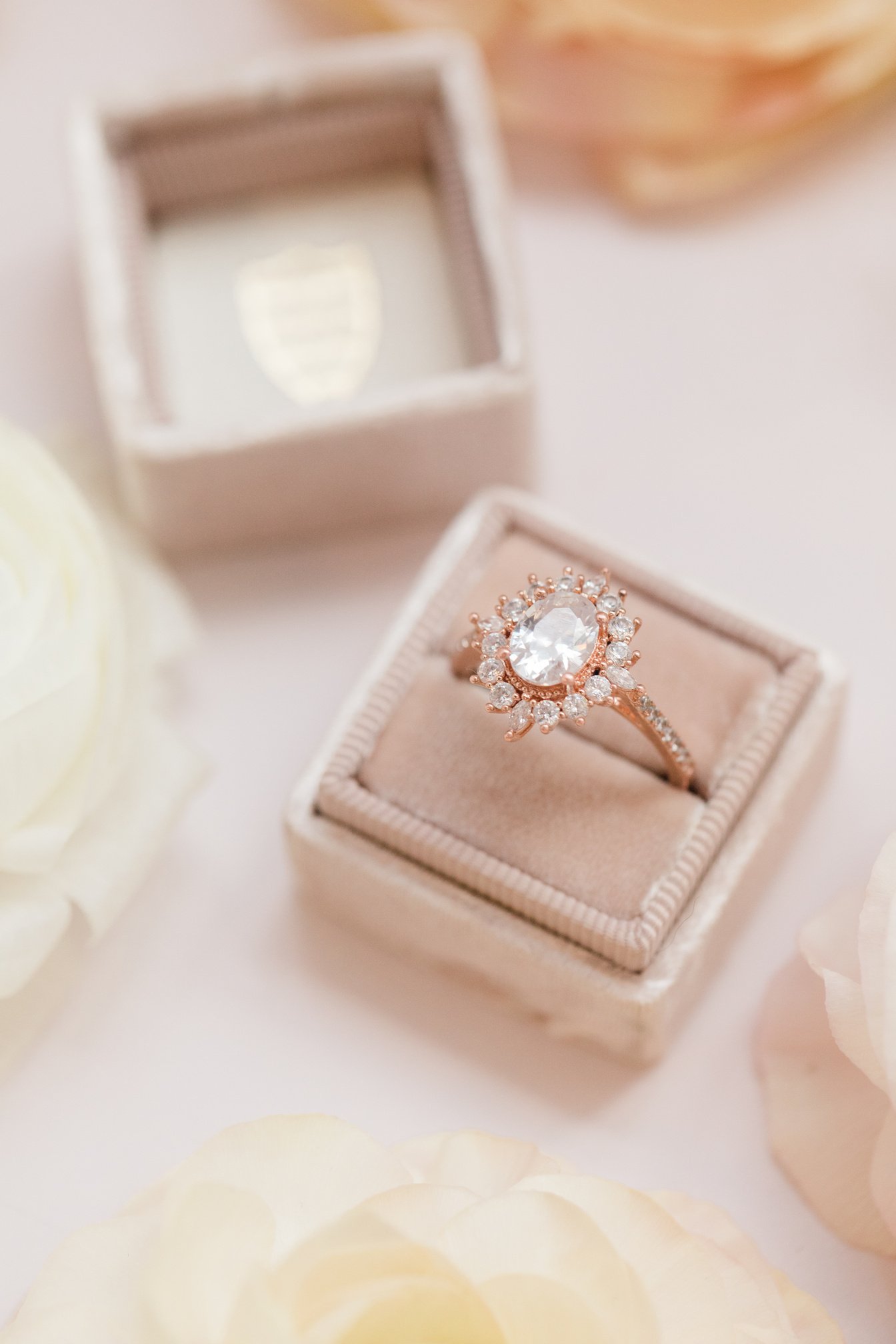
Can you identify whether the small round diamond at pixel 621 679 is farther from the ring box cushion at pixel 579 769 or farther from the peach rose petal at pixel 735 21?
the peach rose petal at pixel 735 21

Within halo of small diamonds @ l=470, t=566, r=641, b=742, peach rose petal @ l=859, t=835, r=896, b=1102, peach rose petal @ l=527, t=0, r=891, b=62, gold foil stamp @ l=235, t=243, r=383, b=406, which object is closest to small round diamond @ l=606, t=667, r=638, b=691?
halo of small diamonds @ l=470, t=566, r=641, b=742

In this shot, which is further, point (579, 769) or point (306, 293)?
point (306, 293)

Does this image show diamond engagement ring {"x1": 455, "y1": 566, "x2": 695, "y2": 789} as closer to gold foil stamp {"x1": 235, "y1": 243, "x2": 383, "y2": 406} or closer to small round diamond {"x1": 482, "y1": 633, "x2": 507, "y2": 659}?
small round diamond {"x1": 482, "y1": 633, "x2": 507, "y2": 659}

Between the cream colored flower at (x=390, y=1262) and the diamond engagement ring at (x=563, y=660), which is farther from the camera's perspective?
the diamond engagement ring at (x=563, y=660)

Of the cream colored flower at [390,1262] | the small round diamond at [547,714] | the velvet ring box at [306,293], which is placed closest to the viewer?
the cream colored flower at [390,1262]

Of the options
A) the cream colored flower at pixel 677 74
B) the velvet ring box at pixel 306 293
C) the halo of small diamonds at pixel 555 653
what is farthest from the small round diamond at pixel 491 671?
the cream colored flower at pixel 677 74

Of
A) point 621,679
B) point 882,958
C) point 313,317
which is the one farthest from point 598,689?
point 313,317

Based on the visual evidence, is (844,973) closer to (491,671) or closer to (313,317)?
(491,671)

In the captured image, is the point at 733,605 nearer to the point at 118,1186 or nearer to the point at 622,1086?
the point at 622,1086
